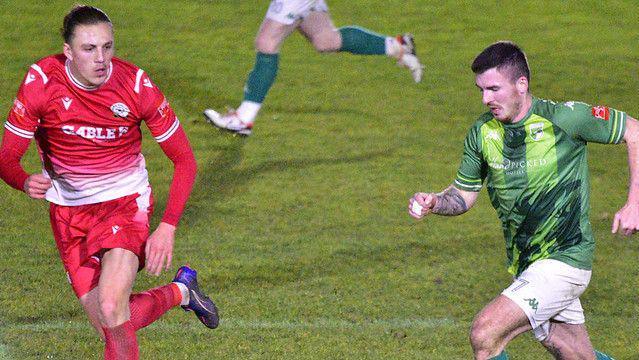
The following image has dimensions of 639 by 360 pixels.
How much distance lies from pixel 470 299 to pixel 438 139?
12.8ft

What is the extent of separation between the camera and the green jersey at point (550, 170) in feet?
20.5

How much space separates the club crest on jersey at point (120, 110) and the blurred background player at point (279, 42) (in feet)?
14.2

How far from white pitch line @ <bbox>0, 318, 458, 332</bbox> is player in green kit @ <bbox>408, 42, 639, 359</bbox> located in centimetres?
157

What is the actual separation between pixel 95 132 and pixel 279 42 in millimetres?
4549

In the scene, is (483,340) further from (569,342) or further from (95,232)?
(95,232)

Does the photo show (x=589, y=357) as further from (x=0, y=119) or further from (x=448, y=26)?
(x=448, y=26)

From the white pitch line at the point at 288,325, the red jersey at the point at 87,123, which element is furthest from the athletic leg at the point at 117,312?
the white pitch line at the point at 288,325

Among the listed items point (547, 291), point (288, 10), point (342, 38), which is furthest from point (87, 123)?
point (342, 38)

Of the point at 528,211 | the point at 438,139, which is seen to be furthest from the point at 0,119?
the point at 528,211

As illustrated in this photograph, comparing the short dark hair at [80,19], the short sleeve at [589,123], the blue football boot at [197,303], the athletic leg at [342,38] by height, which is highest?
the short dark hair at [80,19]

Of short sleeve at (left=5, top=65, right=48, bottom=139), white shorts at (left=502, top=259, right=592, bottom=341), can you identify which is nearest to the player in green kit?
white shorts at (left=502, top=259, right=592, bottom=341)

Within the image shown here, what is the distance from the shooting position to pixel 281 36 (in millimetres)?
10945

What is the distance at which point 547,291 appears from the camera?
6.09 metres

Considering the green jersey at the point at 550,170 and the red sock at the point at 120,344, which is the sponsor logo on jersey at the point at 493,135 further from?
the red sock at the point at 120,344
